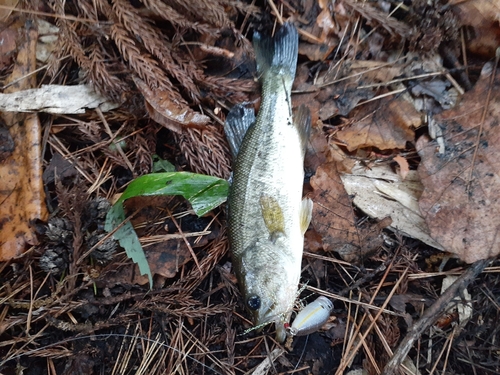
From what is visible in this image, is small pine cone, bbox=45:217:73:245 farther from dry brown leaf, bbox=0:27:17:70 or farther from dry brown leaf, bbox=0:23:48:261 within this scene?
dry brown leaf, bbox=0:27:17:70

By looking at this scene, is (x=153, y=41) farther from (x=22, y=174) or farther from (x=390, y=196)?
(x=390, y=196)

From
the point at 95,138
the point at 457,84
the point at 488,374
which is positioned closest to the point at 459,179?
the point at 457,84

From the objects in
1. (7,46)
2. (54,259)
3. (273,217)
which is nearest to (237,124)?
(273,217)

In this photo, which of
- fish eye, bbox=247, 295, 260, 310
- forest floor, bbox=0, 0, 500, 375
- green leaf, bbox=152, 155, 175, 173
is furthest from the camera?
green leaf, bbox=152, 155, 175, 173

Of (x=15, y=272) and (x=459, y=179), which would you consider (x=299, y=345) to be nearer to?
(x=459, y=179)

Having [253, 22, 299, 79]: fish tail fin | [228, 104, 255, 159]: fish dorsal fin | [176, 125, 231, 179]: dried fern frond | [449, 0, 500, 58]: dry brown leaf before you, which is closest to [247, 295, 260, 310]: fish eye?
[176, 125, 231, 179]: dried fern frond
